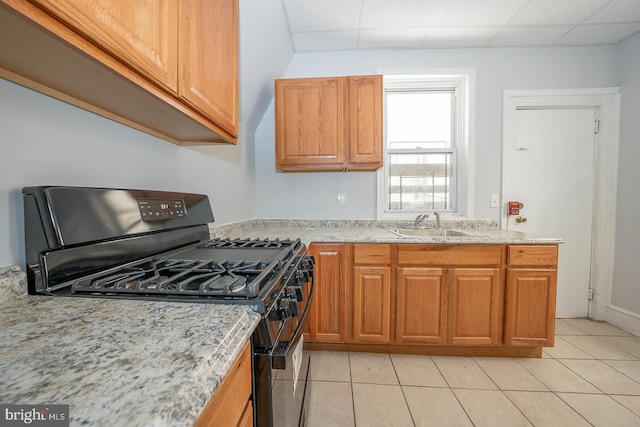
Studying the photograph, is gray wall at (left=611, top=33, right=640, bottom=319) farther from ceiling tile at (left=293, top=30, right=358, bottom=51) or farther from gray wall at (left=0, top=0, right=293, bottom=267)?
gray wall at (left=0, top=0, right=293, bottom=267)

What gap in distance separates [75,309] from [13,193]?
0.38 metres

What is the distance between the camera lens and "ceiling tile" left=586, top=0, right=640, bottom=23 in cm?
185

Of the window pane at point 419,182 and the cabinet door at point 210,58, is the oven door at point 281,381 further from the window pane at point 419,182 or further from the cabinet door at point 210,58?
the window pane at point 419,182

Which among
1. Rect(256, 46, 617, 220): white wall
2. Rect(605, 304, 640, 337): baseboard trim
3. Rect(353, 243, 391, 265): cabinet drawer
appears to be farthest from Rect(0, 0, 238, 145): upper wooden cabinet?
Rect(605, 304, 640, 337): baseboard trim

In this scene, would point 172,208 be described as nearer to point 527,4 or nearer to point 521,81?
point 527,4

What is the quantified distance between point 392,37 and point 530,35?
3.82 feet

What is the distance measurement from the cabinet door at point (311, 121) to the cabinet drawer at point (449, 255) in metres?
0.87

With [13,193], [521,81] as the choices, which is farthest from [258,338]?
[521,81]

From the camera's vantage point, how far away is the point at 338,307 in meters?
1.88

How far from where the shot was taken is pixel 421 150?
251 centimetres

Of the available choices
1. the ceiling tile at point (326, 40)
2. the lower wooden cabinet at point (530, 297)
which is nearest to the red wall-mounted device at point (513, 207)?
the lower wooden cabinet at point (530, 297)

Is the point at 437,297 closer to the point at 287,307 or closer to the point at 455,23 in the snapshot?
the point at 287,307

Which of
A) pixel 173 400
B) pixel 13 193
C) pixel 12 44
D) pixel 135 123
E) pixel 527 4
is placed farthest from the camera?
pixel 527 4

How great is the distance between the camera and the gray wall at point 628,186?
2.18 metres
